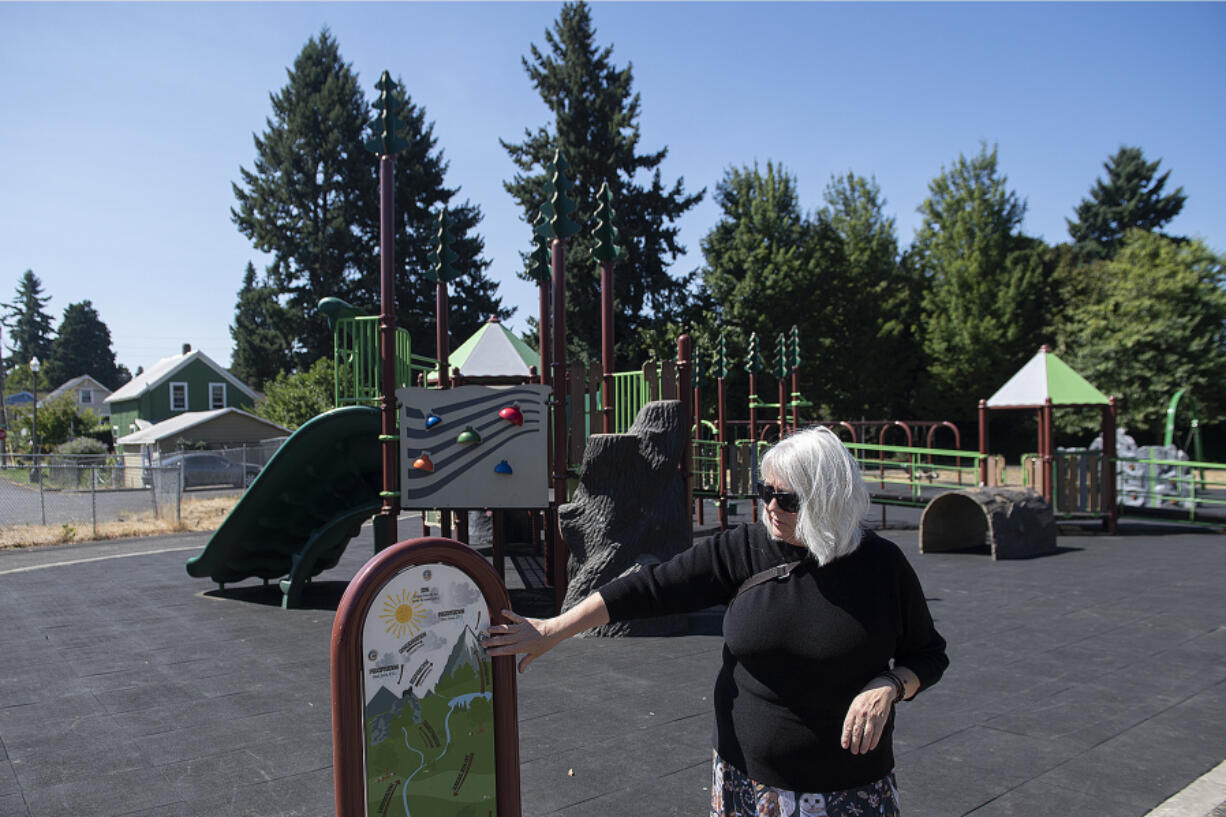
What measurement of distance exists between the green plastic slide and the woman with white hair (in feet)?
22.9

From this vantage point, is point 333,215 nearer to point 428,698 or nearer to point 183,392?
point 183,392

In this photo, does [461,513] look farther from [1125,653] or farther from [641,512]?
[1125,653]

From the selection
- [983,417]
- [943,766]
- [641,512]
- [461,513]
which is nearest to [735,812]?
[943,766]

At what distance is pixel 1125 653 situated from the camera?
6551mm

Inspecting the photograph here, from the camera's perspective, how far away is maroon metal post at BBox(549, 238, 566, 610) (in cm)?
811

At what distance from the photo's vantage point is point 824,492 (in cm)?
210

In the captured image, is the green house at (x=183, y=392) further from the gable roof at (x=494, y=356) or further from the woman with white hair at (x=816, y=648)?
the woman with white hair at (x=816, y=648)

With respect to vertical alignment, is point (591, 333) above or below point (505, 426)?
above

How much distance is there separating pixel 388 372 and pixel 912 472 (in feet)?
37.1

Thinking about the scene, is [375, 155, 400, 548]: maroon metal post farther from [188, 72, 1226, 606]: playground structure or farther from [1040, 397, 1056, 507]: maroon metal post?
[1040, 397, 1056, 507]: maroon metal post

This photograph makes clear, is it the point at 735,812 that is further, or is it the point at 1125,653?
the point at 1125,653

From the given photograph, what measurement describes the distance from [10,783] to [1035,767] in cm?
521

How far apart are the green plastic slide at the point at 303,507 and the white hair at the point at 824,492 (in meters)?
7.03

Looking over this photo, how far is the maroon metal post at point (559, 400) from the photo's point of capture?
8109mm
